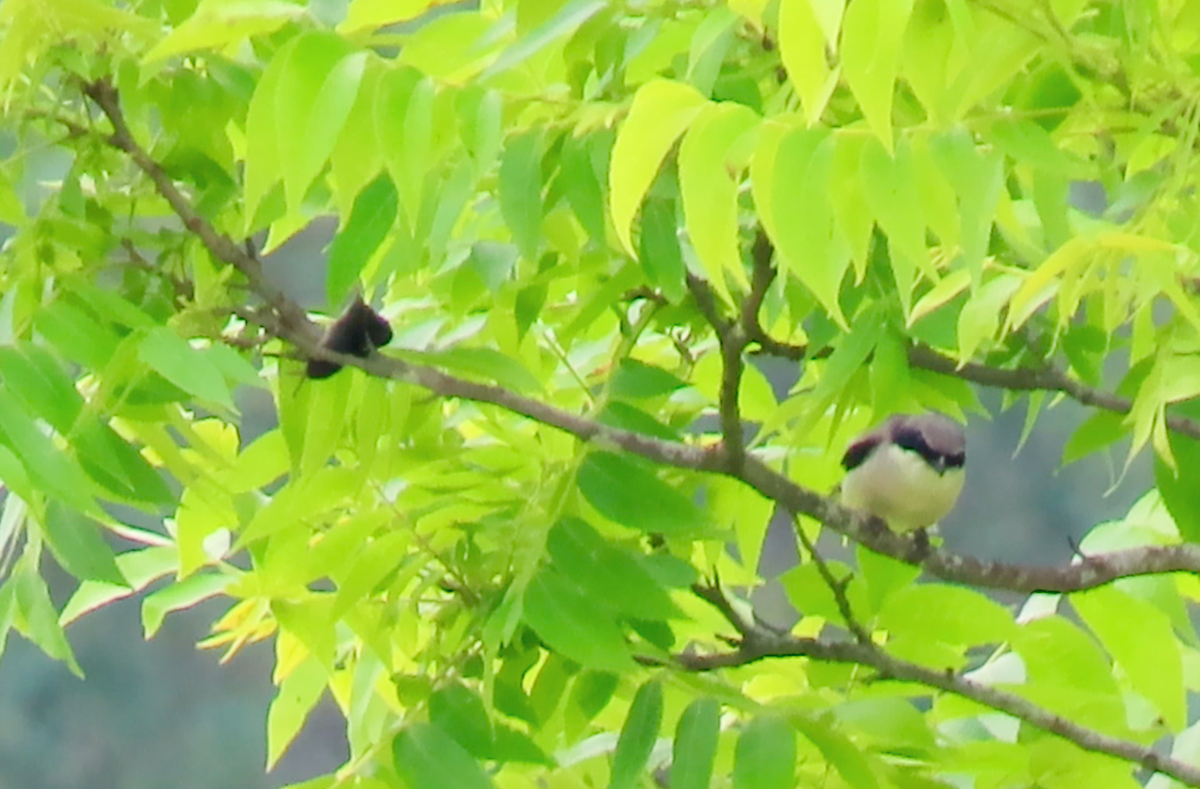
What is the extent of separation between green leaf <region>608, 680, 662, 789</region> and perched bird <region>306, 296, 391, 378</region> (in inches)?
9.0

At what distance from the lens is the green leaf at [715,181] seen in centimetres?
54

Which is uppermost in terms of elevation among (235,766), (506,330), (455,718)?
(506,330)

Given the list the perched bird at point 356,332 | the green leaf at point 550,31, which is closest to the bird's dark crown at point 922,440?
the perched bird at point 356,332

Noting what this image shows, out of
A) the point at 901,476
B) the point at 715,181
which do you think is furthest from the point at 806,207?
→ the point at 901,476

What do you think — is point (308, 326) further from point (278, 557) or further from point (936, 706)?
point (936, 706)

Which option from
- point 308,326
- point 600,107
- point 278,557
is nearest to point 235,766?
point 278,557

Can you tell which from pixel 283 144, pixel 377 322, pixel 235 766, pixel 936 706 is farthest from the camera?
pixel 235 766

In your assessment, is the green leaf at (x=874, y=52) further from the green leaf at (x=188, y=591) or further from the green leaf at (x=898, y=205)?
the green leaf at (x=188, y=591)

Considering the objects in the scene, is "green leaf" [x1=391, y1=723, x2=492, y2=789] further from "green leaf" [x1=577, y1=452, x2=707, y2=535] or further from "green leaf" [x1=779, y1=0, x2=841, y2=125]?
"green leaf" [x1=779, y1=0, x2=841, y2=125]

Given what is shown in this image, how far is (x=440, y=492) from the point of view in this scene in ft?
2.67

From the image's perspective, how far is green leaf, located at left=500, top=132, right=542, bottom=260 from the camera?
642 millimetres

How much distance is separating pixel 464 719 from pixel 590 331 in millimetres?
332

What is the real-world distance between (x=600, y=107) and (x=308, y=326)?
0.67ft

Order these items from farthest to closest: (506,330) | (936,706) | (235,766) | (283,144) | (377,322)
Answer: (235,766) < (936,706) < (506,330) < (377,322) < (283,144)
